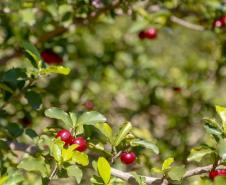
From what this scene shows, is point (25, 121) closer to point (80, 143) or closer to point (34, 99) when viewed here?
point (34, 99)

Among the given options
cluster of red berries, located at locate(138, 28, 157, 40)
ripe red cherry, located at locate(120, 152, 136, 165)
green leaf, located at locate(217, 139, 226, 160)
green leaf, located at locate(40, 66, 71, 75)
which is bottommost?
cluster of red berries, located at locate(138, 28, 157, 40)

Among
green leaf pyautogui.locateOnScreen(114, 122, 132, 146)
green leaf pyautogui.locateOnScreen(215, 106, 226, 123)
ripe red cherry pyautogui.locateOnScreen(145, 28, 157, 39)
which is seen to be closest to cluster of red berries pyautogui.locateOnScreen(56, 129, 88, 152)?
green leaf pyautogui.locateOnScreen(114, 122, 132, 146)

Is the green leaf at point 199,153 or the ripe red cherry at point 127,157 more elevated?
the green leaf at point 199,153

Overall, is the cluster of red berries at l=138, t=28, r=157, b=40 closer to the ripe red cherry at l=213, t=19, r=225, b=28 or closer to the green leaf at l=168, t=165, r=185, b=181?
the ripe red cherry at l=213, t=19, r=225, b=28

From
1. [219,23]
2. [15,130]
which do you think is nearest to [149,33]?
[219,23]

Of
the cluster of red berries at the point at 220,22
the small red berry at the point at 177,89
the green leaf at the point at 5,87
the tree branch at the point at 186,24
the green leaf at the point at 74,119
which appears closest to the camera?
the green leaf at the point at 74,119

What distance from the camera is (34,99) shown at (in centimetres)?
193

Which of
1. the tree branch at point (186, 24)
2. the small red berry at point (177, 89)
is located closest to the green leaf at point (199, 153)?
the tree branch at point (186, 24)

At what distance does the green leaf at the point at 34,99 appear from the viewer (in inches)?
75.7

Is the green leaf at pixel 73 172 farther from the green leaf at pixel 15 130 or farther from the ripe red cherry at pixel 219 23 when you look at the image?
the ripe red cherry at pixel 219 23

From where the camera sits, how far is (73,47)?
3.38m

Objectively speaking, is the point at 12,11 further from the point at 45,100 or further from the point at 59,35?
the point at 45,100

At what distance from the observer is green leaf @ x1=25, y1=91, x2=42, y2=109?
6.31 feet

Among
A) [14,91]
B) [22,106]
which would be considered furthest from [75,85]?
[14,91]
